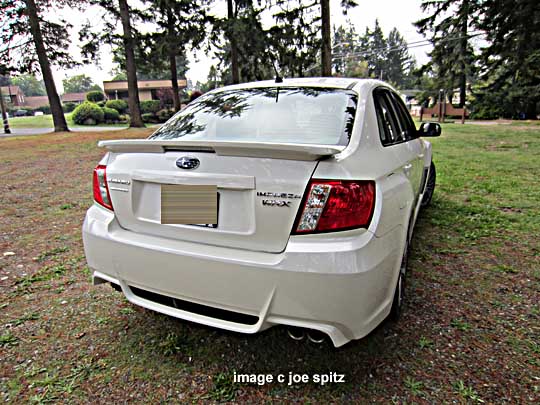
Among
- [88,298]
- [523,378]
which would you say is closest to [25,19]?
[88,298]

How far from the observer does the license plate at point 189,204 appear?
1.64 metres

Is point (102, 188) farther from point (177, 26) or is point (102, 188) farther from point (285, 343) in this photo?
point (177, 26)

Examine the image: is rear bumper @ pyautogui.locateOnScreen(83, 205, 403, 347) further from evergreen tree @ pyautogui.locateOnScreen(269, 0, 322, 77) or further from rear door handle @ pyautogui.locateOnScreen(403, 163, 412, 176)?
evergreen tree @ pyautogui.locateOnScreen(269, 0, 322, 77)

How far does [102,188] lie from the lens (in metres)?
2.00

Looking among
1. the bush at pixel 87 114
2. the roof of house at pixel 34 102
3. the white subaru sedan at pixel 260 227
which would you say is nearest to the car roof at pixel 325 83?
the white subaru sedan at pixel 260 227

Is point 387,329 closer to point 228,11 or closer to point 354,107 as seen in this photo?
point 354,107

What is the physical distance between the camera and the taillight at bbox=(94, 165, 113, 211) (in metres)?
1.97

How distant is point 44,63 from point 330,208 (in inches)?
795

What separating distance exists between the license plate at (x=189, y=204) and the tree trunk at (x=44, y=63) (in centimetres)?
1902

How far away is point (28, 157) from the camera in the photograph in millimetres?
10375

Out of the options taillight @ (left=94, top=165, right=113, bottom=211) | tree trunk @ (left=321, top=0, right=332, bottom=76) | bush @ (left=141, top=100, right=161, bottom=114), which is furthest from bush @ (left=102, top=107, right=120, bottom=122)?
taillight @ (left=94, top=165, right=113, bottom=211)

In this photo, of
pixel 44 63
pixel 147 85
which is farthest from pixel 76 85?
pixel 44 63

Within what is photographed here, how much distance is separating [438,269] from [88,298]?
2.73 meters

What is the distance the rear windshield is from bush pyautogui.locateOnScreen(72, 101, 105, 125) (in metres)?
31.3
